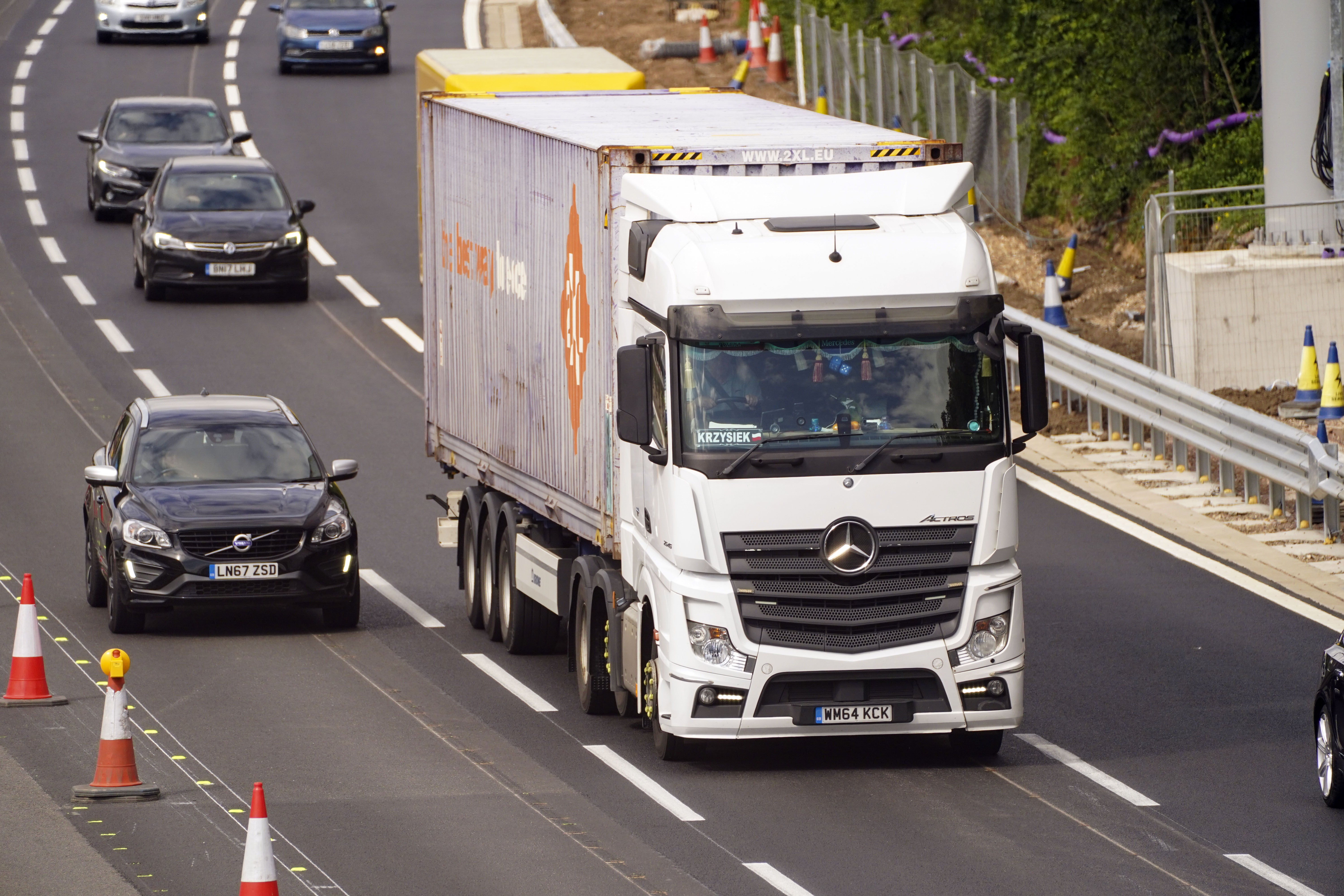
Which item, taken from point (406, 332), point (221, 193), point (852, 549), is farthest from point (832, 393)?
point (221, 193)

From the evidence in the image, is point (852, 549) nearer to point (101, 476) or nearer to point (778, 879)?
point (778, 879)

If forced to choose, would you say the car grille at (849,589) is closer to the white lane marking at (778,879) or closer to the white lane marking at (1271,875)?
the white lane marking at (778,879)

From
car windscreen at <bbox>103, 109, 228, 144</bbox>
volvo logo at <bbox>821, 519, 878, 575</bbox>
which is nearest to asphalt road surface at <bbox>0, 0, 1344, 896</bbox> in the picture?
volvo logo at <bbox>821, 519, 878, 575</bbox>

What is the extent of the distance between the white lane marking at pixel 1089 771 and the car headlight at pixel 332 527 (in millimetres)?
5637

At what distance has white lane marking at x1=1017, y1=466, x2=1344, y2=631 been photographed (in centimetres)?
1802

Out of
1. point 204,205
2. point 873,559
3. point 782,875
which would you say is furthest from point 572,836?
point 204,205

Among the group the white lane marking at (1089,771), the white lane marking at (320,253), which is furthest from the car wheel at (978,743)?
the white lane marking at (320,253)

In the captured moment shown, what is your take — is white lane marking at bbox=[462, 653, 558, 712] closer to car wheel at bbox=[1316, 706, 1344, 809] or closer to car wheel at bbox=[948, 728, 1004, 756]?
car wheel at bbox=[948, 728, 1004, 756]

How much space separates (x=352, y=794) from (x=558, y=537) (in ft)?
12.6

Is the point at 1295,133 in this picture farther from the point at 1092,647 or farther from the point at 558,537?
the point at 558,537

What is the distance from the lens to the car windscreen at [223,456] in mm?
18609

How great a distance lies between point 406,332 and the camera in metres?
31.6

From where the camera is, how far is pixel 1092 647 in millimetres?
17172

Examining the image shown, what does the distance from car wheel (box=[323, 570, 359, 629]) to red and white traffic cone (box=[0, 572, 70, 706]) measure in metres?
2.98
